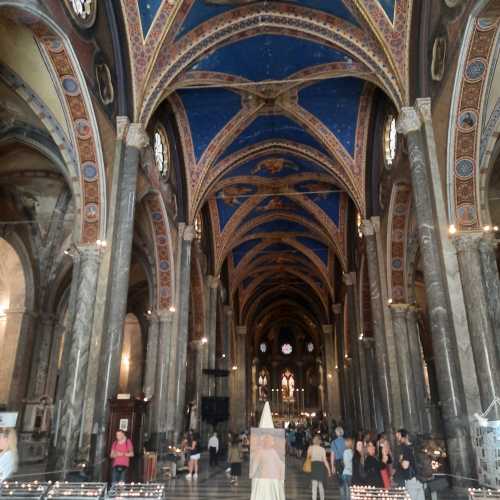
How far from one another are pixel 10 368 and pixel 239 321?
19.1 m

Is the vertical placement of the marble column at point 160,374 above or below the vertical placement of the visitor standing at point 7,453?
above

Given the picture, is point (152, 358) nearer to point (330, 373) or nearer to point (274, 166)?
point (274, 166)

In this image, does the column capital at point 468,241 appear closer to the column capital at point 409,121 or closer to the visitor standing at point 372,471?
the column capital at point 409,121

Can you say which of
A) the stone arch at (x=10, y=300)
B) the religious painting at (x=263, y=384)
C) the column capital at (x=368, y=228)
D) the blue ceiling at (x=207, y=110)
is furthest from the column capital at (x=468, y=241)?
the religious painting at (x=263, y=384)

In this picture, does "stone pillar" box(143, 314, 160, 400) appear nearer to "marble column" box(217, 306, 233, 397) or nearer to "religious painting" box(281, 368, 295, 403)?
"marble column" box(217, 306, 233, 397)

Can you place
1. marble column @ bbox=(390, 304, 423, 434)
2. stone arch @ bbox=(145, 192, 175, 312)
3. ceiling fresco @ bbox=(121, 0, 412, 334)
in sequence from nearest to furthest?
ceiling fresco @ bbox=(121, 0, 412, 334)
marble column @ bbox=(390, 304, 423, 434)
stone arch @ bbox=(145, 192, 175, 312)

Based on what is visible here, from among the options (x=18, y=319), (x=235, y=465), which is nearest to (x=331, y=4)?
(x=235, y=465)

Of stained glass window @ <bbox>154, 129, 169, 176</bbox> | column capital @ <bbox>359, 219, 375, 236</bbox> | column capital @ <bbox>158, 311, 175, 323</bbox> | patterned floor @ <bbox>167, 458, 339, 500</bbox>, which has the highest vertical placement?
stained glass window @ <bbox>154, 129, 169, 176</bbox>

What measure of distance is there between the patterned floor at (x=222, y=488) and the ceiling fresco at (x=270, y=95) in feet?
28.9

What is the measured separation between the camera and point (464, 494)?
7828 mm

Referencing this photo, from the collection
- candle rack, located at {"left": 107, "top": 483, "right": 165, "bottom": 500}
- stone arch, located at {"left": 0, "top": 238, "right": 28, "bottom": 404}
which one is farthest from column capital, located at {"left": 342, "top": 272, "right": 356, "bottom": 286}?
candle rack, located at {"left": 107, "top": 483, "right": 165, "bottom": 500}

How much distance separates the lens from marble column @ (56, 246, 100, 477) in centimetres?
844

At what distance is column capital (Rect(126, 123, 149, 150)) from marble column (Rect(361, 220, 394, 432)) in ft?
27.9

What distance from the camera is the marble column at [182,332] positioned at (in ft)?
48.1
